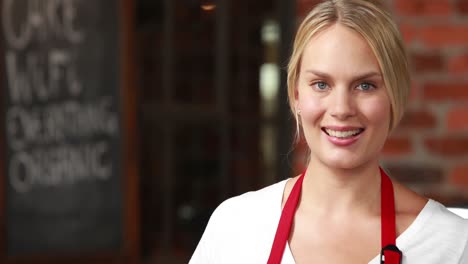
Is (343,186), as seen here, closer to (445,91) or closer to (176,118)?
(445,91)

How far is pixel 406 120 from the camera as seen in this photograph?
3.14 m

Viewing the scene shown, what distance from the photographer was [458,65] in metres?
3.14

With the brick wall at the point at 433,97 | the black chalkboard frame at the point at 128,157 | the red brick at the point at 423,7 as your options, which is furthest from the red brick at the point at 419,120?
the black chalkboard frame at the point at 128,157

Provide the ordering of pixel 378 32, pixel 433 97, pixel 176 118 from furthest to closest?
1. pixel 176 118
2. pixel 433 97
3. pixel 378 32

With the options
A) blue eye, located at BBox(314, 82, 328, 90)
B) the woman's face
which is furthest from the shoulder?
blue eye, located at BBox(314, 82, 328, 90)

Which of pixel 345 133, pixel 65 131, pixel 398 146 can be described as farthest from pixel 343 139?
pixel 65 131

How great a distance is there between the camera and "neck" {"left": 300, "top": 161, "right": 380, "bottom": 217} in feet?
5.41

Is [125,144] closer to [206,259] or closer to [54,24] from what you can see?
[54,24]

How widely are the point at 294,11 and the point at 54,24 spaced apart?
84 cm

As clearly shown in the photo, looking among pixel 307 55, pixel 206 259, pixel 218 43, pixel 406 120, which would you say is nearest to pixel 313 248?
pixel 206 259

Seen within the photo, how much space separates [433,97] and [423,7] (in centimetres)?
29

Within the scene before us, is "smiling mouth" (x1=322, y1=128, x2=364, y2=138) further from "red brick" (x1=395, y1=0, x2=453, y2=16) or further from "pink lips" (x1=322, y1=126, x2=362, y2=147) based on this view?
"red brick" (x1=395, y1=0, x2=453, y2=16)

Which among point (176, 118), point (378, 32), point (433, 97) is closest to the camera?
point (378, 32)

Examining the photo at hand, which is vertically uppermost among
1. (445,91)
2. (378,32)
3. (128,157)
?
(378,32)
